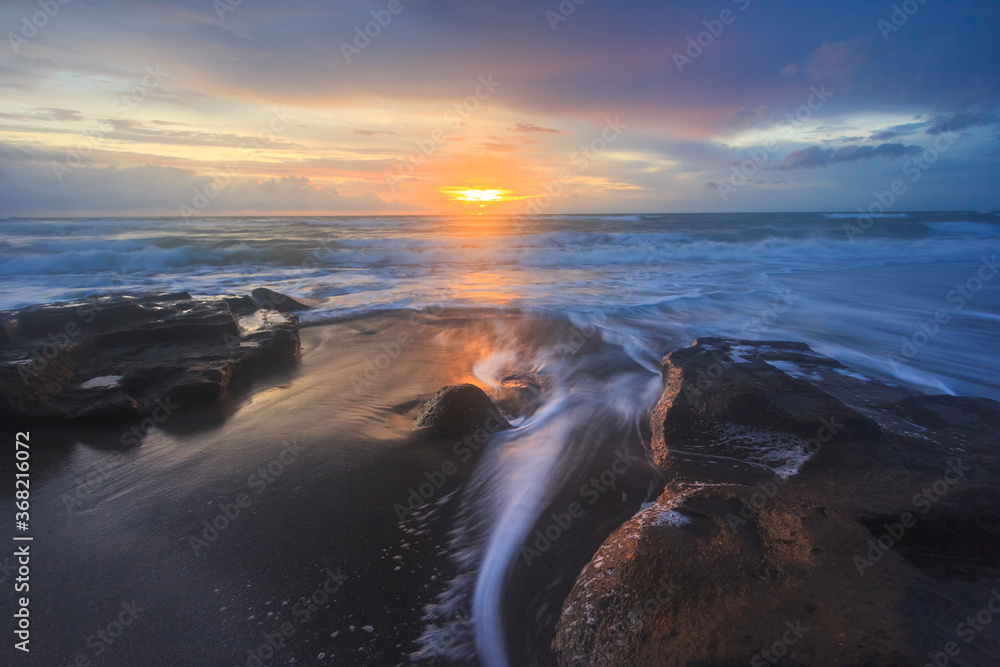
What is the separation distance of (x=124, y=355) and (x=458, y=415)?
4132mm

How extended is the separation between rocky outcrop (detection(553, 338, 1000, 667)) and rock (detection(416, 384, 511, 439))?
1.50 meters

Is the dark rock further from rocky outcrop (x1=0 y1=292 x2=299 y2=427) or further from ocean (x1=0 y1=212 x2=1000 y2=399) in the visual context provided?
rocky outcrop (x1=0 y1=292 x2=299 y2=427)

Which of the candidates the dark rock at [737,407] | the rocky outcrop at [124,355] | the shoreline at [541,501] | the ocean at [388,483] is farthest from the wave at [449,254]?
the dark rock at [737,407]

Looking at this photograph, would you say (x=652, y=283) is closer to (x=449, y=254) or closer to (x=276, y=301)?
(x=276, y=301)

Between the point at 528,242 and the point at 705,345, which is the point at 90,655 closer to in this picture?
the point at 705,345

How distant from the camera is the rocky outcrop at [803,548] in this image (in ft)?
5.86

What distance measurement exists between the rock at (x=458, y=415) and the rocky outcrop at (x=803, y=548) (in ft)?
4.93

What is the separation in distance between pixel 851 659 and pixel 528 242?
2755cm

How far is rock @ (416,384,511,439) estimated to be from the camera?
4281mm

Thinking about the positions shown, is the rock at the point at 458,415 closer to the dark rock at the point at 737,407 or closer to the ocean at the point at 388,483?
the ocean at the point at 388,483

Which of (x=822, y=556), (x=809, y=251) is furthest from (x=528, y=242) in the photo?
(x=822, y=556)

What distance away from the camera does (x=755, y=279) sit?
14977 millimetres

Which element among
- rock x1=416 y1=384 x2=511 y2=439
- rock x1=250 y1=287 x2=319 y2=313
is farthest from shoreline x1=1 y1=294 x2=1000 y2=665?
rock x1=250 y1=287 x2=319 y2=313

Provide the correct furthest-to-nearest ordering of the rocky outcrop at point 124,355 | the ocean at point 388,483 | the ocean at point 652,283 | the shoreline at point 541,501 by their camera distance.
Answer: the ocean at point 652,283 < the rocky outcrop at point 124,355 < the ocean at point 388,483 < the shoreline at point 541,501
